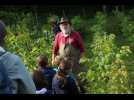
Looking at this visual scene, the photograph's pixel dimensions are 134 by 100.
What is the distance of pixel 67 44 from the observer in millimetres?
3918

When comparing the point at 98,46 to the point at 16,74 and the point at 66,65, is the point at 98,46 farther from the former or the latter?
the point at 16,74

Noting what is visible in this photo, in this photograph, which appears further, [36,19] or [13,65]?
[36,19]

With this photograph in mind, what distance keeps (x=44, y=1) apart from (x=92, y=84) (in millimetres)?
1284

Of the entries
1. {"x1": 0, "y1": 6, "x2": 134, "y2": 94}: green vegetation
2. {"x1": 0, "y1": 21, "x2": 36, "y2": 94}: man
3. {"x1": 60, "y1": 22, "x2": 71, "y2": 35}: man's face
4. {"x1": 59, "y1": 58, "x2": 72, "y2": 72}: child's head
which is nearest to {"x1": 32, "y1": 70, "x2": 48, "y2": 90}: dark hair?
{"x1": 0, "y1": 6, "x2": 134, "y2": 94}: green vegetation

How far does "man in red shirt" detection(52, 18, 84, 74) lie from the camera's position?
3.26 meters

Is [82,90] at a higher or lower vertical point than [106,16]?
lower

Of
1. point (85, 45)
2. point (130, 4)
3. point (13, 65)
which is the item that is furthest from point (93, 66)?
→ point (130, 4)

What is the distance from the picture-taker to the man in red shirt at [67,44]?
3.26 metres

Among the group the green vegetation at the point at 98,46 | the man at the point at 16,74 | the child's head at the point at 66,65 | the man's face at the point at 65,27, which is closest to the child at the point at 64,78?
the child's head at the point at 66,65

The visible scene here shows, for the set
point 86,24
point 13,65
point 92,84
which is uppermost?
point 86,24

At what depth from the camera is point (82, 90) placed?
274 cm

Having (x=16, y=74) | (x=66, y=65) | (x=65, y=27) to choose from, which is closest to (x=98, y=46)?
(x=66, y=65)
